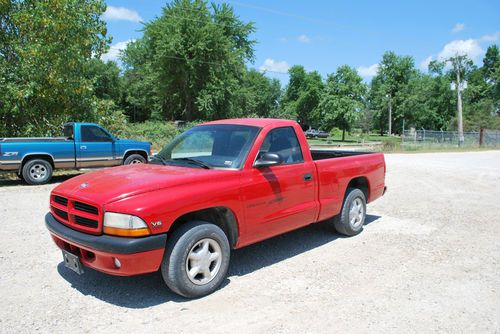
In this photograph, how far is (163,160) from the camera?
5.05 meters

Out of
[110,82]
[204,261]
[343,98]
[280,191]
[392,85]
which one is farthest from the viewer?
[392,85]

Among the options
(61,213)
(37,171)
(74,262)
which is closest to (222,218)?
(74,262)

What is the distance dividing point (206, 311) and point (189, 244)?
64 centimetres

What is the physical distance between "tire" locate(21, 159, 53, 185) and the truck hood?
25.8 ft

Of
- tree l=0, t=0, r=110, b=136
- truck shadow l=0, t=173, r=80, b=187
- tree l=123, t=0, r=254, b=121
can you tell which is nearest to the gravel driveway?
truck shadow l=0, t=173, r=80, b=187

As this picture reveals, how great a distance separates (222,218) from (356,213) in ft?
9.58

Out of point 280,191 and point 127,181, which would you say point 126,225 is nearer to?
point 127,181

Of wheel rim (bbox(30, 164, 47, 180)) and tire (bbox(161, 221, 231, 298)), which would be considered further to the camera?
wheel rim (bbox(30, 164, 47, 180))

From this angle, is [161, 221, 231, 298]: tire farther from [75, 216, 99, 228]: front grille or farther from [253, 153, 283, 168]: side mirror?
[253, 153, 283, 168]: side mirror

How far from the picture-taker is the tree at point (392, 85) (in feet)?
257

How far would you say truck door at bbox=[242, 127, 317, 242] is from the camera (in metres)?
4.54

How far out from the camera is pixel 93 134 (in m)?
12.6

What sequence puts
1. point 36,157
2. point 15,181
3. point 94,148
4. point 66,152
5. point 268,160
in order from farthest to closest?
1. point 94,148
2. point 15,181
3. point 66,152
4. point 36,157
5. point 268,160

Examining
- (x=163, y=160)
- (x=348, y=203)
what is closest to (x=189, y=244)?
(x=163, y=160)
